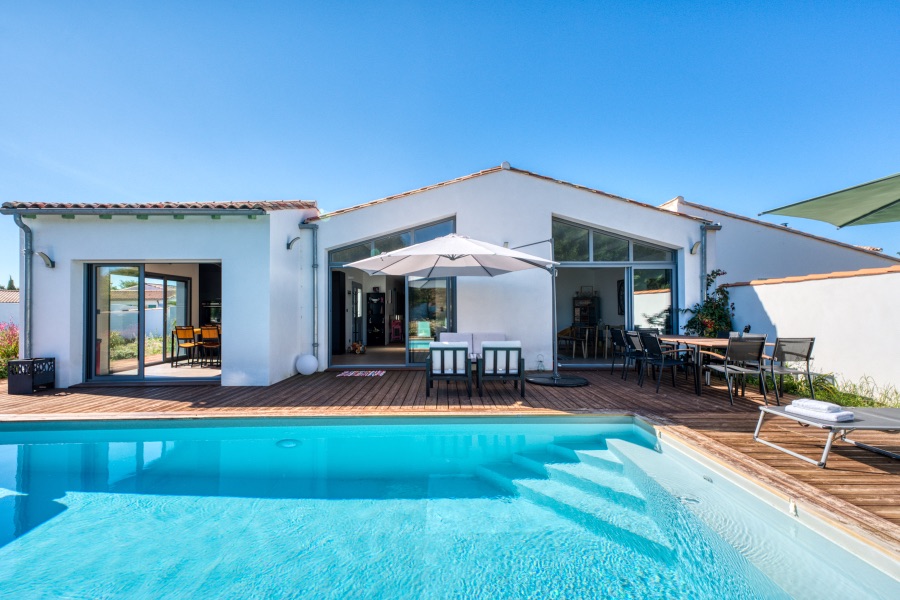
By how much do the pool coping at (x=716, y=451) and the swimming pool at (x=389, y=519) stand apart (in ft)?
0.36

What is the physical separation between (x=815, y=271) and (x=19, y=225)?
62.7 ft

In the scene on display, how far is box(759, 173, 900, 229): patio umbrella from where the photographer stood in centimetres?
287

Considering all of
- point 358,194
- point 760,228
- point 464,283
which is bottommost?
point 464,283

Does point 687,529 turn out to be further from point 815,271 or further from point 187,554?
point 815,271

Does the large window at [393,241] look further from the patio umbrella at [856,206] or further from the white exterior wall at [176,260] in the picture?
the patio umbrella at [856,206]

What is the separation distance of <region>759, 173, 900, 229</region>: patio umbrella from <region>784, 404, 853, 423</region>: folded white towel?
1584mm

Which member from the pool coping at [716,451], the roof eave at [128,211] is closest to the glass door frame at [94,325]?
the roof eave at [128,211]

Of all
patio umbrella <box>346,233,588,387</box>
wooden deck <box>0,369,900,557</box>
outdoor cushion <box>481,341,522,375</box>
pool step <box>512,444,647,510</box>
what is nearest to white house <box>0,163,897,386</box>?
patio umbrella <box>346,233,588,387</box>

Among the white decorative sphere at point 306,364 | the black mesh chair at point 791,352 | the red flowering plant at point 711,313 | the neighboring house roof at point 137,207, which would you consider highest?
the neighboring house roof at point 137,207

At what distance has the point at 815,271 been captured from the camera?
39.9 feet

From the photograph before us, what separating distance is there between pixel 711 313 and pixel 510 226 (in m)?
4.76

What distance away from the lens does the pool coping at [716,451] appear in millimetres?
2434

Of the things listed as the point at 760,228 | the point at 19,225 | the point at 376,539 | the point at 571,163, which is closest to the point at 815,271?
the point at 760,228

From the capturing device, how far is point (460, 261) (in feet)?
26.0
